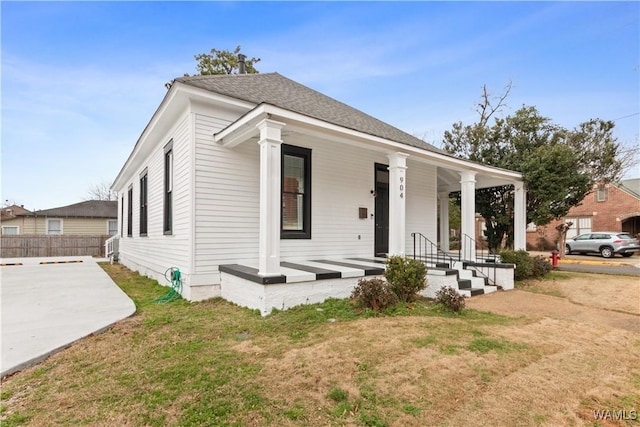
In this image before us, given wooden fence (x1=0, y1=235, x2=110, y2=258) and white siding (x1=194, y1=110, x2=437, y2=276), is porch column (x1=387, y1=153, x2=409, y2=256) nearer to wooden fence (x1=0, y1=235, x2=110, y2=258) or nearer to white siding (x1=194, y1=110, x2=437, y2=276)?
white siding (x1=194, y1=110, x2=437, y2=276)

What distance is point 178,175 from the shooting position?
23.4ft

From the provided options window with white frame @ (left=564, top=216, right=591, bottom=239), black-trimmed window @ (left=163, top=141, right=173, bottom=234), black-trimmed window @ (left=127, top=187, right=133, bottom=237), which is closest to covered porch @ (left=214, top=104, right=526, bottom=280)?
black-trimmed window @ (left=163, top=141, right=173, bottom=234)

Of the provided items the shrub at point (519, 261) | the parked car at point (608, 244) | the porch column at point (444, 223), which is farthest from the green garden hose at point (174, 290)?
the parked car at point (608, 244)

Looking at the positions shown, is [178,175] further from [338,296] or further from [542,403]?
[542,403]

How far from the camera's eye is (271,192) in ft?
17.6

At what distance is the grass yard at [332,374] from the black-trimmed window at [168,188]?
3.33m

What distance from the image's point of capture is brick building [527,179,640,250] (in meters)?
23.1

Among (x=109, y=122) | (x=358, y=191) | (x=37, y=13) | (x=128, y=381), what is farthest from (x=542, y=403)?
(x=109, y=122)

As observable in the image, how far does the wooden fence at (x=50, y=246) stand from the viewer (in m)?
19.2

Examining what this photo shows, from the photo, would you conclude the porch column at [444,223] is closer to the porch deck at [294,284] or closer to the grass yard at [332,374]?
the porch deck at [294,284]

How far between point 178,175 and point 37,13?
16.5 feet

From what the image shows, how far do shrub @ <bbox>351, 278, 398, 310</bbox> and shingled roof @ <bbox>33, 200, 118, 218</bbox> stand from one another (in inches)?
1067

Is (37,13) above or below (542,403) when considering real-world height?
above

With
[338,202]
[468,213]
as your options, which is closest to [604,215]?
[468,213]
